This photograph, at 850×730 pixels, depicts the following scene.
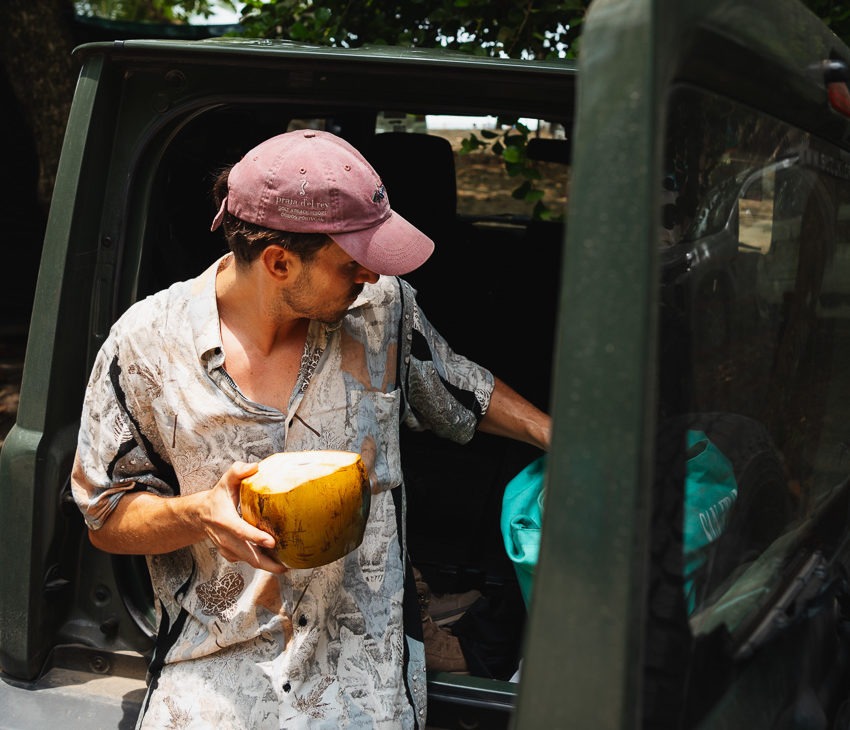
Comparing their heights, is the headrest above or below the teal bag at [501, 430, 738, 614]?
above

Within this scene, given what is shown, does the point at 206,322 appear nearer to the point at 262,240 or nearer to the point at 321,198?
the point at 262,240

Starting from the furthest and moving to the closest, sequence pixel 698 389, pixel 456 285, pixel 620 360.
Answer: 1. pixel 456 285
2. pixel 698 389
3. pixel 620 360

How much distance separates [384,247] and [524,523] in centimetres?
76

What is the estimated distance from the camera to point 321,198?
184 centimetres

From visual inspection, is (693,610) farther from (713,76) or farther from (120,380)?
(120,380)

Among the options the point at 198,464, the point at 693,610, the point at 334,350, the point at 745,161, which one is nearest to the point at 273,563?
the point at 198,464

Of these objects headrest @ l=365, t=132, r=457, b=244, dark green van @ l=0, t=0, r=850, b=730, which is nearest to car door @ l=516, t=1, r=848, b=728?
dark green van @ l=0, t=0, r=850, b=730

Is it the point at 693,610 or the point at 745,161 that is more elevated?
the point at 745,161

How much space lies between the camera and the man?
6.17 ft

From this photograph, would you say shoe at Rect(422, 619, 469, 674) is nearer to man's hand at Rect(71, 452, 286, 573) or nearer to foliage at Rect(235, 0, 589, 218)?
man's hand at Rect(71, 452, 286, 573)

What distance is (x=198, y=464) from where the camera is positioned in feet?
6.50

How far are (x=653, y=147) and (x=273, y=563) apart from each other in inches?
44.3

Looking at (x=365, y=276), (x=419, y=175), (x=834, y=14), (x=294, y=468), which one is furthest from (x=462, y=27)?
(x=294, y=468)

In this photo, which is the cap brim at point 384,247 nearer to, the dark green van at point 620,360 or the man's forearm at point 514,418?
the dark green van at point 620,360
